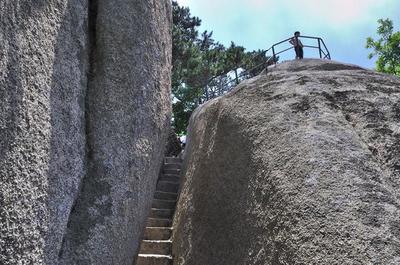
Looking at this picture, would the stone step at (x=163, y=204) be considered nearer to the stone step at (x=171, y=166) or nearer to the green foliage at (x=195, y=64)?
the stone step at (x=171, y=166)

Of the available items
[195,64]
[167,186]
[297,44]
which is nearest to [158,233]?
[167,186]

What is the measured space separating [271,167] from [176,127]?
1433 cm

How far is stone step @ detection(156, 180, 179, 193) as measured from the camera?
7.53 meters

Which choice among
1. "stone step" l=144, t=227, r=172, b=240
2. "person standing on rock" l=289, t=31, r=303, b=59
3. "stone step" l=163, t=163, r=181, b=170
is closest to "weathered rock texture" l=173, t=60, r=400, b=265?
"stone step" l=144, t=227, r=172, b=240

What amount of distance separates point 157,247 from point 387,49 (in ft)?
59.6

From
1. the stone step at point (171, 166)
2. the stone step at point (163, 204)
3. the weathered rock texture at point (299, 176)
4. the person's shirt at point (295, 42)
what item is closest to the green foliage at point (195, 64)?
the person's shirt at point (295, 42)

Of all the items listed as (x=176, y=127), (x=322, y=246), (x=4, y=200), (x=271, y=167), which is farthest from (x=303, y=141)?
(x=176, y=127)

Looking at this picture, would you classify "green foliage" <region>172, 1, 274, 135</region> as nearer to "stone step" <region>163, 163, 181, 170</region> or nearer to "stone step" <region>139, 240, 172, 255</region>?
"stone step" <region>163, 163, 181, 170</region>

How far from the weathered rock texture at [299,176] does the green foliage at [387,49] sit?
1698 centimetres

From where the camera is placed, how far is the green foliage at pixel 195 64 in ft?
52.4

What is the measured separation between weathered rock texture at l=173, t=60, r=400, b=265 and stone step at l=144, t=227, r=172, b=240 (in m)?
0.52

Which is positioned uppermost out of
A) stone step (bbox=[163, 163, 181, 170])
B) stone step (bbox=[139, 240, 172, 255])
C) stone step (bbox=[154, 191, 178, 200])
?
stone step (bbox=[163, 163, 181, 170])

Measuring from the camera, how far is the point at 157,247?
5.60 metres

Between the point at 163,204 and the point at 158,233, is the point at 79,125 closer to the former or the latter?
the point at 158,233
